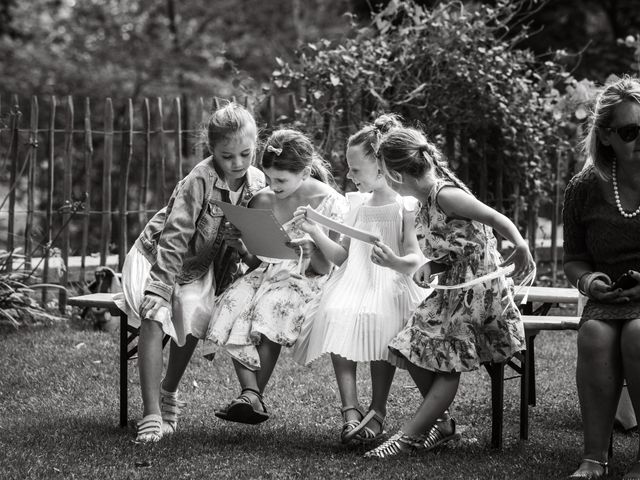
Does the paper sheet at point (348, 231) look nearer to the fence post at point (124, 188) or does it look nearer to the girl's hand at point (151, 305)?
the girl's hand at point (151, 305)

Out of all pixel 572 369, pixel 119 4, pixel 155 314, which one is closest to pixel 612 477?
pixel 155 314

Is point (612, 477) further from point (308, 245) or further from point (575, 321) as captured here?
point (308, 245)

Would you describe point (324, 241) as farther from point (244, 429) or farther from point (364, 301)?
point (244, 429)

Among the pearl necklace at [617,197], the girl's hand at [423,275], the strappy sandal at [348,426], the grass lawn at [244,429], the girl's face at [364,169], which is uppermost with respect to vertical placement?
the girl's face at [364,169]

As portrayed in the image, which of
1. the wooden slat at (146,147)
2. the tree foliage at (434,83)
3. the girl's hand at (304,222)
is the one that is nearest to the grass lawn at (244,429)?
the girl's hand at (304,222)

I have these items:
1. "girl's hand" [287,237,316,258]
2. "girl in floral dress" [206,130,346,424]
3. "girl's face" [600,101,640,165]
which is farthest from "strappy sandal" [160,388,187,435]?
"girl's face" [600,101,640,165]

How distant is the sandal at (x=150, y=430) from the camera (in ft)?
13.4

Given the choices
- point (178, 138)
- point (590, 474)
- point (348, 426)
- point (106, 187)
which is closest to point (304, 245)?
point (348, 426)

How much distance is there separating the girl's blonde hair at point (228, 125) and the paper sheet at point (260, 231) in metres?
0.30

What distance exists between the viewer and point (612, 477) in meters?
3.52

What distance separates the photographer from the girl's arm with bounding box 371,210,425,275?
398 centimetres

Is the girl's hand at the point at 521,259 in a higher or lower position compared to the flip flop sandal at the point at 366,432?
higher

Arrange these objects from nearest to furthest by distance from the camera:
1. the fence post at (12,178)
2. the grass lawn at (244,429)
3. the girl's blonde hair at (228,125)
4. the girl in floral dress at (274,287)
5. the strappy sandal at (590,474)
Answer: the strappy sandal at (590,474), the grass lawn at (244,429), the girl in floral dress at (274,287), the girl's blonde hair at (228,125), the fence post at (12,178)

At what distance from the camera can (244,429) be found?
446cm
